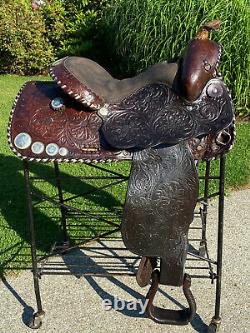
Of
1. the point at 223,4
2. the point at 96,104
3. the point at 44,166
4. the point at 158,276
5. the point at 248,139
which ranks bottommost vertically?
the point at 248,139

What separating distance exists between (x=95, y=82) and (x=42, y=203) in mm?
1675

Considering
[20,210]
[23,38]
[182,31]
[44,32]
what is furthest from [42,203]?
[44,32]

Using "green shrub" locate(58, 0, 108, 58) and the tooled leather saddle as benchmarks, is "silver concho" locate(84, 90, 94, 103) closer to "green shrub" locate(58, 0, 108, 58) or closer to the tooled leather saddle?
the tooled leather saddle

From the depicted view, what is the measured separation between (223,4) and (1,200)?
3.40m

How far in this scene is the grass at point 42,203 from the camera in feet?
9.32

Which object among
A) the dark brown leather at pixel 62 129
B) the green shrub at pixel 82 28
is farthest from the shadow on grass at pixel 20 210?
the green shrub at pixel 82 28

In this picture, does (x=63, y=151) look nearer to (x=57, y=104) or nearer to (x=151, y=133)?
(x=57, y=104)

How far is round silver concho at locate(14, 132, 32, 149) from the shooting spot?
184cm

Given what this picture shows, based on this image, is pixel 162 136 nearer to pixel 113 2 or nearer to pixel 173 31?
pixel 173 31

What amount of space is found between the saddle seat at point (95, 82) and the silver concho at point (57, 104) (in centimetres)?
11

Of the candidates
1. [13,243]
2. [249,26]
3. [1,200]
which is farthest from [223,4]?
[13,243]

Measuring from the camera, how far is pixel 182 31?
5195 mm

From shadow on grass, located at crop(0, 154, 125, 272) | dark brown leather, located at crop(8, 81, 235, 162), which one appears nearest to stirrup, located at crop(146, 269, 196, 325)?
dark brown leather, located at crop(8, 81, 235, 162)

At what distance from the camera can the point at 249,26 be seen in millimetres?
4867
